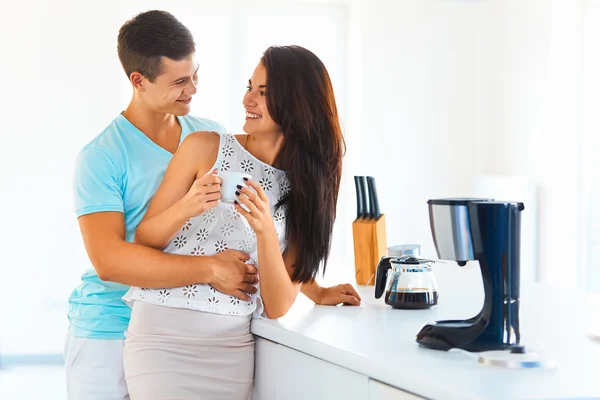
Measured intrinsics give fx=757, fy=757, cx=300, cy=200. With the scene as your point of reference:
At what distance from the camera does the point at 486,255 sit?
139cm

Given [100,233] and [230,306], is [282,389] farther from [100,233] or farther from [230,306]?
[100,233]

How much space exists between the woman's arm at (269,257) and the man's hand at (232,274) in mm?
40

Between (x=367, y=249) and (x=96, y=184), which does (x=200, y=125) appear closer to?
(x=96, y=184)

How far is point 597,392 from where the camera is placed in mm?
1193

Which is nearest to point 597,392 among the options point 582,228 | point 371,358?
point 371,358

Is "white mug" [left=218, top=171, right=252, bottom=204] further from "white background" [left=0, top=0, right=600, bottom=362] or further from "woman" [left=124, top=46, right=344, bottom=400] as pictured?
"white background" [left=0, top=0, right=600, bottom=362]

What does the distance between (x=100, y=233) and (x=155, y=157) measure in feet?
0.89

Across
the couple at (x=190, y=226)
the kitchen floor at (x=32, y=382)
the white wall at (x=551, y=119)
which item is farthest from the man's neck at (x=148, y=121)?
the white wall at (x=551, y=119)

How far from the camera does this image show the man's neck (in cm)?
201

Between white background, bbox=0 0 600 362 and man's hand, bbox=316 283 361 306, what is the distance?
3.00 meters

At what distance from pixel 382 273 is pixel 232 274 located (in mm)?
440

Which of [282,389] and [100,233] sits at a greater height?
[100,233]

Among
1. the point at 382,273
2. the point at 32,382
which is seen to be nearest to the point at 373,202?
the point at 382,273

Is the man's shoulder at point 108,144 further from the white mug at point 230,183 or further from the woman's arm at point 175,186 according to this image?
the white mug at point 230,183
